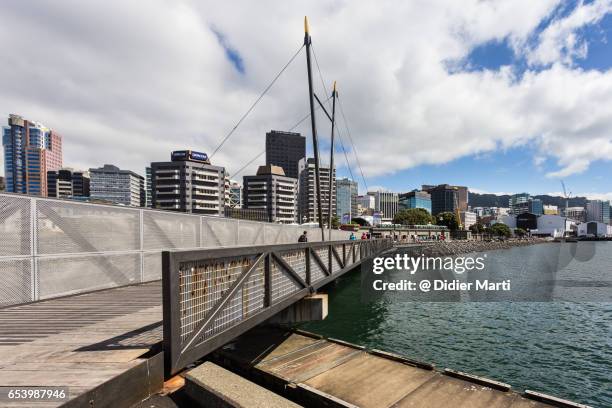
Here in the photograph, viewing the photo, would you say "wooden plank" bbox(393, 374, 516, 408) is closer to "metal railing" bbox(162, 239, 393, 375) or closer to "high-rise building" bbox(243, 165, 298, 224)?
"metal railing" bbox(162, 239, 393, 375)

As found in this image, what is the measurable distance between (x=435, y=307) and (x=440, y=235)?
137597 millimetres

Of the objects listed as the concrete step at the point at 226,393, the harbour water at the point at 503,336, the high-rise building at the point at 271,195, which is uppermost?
the high-rise building at the point at 271,195

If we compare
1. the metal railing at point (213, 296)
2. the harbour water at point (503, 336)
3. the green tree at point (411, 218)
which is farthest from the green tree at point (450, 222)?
the metal railing at point (213, 296)

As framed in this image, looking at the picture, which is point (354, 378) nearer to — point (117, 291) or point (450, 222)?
point (117, 291)

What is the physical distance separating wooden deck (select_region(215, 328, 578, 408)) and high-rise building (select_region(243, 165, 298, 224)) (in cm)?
15592

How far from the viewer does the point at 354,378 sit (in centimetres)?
867

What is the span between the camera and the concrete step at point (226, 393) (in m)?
4.45

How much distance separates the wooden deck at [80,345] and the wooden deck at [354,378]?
436 cm

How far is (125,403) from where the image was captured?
3826mm

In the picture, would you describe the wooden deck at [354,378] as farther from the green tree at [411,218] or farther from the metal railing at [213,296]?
the green tree at [411,218]

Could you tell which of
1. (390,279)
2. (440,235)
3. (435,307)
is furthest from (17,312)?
(440,235)

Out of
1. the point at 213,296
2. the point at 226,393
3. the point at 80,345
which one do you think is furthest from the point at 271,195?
the point at 226,393

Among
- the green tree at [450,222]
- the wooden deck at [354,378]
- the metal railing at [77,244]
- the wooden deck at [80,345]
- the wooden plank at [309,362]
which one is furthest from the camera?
the green tree at [450,222]

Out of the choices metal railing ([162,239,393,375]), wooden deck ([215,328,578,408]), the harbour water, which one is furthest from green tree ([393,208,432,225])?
metal railing ([162,239,393,375])
